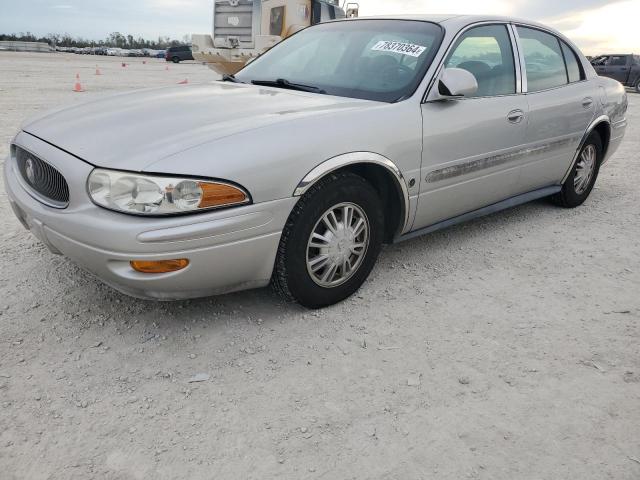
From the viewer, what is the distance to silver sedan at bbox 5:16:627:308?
2377 mm

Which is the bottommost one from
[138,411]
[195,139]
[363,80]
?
[138,411]

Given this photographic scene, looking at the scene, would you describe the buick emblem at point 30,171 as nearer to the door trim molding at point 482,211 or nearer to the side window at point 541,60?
the door trim molding at point 482,211

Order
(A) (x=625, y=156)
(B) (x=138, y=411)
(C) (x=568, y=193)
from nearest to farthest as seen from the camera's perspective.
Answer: (B) (x=138, y=411) → (C) (x=568, y=193) → (A) (x=625, y=156)

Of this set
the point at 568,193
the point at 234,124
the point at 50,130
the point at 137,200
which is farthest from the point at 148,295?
the point at 568,193

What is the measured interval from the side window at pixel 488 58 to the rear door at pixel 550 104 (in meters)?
0.17

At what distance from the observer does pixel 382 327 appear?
9.41ft

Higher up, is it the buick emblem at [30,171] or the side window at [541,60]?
the side window at [541,60]

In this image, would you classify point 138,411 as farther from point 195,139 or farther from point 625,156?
point 625,156

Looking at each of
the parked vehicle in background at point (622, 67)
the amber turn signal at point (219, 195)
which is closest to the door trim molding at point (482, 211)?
the amber turn signal at point (219, 195)

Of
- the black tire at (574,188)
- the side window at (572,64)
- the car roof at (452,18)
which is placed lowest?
the black tire at (574,188)

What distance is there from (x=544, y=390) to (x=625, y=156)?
643 centimetres

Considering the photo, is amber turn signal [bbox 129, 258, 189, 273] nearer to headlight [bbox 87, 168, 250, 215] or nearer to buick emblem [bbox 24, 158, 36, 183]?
headlight [bbox 87, 168, 250, 215]

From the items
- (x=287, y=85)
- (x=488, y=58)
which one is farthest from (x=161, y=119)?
(x=488, y=58)

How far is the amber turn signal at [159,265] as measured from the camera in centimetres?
235
